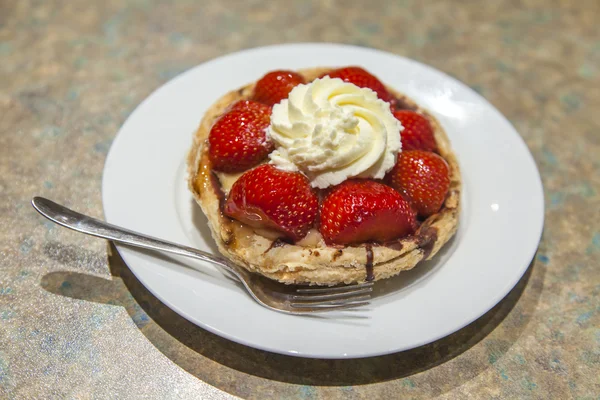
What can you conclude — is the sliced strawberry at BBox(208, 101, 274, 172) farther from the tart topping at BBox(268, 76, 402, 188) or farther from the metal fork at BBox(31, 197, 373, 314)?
the metal fork at BBox(31, 197, 373, 314)

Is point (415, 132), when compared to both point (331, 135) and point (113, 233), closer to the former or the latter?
point (331, 135)

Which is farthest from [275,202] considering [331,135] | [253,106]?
[253,106]

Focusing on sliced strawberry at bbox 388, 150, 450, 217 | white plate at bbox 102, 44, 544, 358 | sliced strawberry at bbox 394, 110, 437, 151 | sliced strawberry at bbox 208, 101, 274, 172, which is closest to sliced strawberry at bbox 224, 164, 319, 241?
sliced strawberry at bbox 208, 101, 274, 172

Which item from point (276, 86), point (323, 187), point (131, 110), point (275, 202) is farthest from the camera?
point (131, 110)

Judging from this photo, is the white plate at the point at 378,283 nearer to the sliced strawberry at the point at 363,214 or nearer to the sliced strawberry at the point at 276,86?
the sliced strawberry at the point at 363,214

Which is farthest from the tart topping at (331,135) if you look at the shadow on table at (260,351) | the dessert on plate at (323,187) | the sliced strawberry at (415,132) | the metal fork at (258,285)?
the shadow on table at (260,351)
